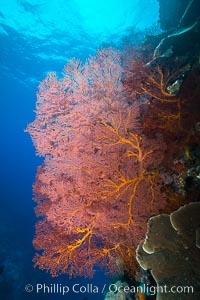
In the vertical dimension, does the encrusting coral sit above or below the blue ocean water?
below

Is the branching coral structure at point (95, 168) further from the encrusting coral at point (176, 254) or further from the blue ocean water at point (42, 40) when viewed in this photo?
the blue ocean water at point (42, 40)

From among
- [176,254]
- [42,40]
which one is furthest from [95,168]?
[42,40]

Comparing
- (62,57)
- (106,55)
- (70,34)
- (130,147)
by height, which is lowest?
(130,147)

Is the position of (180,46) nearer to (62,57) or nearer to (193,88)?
(193,88)

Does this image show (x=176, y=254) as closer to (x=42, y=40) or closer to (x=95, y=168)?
(x=95, y=168)

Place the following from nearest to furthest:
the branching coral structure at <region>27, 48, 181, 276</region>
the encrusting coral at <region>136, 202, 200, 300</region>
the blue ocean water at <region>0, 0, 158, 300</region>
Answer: the encrusting coral at <region>136, 202, 200, 300</region> < the branching coral structure at <region>27, 48, 181, 276</region> < the blue ocean water at <region>0, 0, 158, 300</region>

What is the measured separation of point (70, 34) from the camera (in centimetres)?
1897

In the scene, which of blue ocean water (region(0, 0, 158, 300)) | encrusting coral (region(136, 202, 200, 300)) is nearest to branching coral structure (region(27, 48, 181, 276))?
encrusting coral (region(136, 202, 200, 300))

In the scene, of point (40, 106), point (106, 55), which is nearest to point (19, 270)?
point (40, 106)

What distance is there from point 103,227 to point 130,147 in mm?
2011

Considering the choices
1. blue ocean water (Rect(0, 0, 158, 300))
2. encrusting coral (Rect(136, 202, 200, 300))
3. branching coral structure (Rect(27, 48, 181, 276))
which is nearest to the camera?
encrusting coral (Rect(136, 202, 200, 300))

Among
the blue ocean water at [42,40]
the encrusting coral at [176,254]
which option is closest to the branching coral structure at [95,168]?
the encrusting coral at [176,254]

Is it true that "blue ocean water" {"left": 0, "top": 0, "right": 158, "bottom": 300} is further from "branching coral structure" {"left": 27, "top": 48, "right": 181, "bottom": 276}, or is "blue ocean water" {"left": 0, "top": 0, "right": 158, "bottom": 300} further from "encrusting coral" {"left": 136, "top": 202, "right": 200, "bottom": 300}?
"encrusting coral" {"left": 136, "top": 202, "right": 200, "bottom": 300}

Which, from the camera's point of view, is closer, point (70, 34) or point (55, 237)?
point (55, 237)
